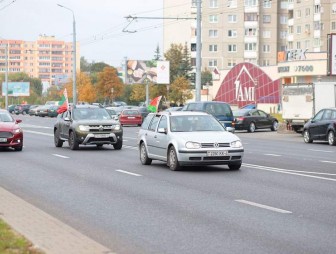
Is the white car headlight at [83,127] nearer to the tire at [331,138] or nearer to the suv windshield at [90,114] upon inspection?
the suv windshield at [90,114]

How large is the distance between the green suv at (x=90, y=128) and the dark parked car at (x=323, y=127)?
9.11 m

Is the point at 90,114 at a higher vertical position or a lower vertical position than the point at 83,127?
higher

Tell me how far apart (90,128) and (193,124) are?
9.39m

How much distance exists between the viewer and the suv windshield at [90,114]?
30875mm

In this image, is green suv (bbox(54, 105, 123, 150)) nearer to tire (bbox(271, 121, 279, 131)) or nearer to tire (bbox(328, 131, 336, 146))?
tire (bbox(328, 131, 336, 146))

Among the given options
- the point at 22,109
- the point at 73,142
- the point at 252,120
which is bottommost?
the point at 22,109

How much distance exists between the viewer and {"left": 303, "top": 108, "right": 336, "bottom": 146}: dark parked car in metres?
34.5

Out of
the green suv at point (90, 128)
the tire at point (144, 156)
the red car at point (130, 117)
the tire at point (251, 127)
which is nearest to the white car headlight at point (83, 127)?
the green suv at point (90, 128)

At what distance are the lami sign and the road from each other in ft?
233

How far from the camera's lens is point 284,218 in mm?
11438

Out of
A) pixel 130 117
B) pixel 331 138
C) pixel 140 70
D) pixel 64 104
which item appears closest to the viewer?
pixel 331 138

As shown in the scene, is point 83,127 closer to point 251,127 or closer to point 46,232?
point 46,232

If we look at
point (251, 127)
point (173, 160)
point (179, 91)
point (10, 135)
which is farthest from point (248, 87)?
point (173, 160)

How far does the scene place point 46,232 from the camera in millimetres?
9555
